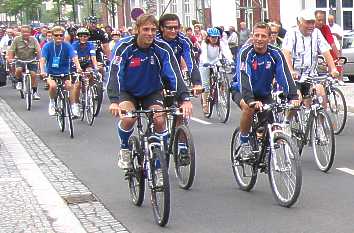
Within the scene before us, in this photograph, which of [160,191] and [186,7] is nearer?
[160,191]

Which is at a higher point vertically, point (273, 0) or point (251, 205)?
point (273, 0)

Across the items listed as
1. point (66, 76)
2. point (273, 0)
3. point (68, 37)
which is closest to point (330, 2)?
point (273, 0)

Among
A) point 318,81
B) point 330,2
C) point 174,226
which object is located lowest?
point 174,226

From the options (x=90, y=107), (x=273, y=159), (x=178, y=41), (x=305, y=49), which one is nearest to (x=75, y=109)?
(x=90, y=107)

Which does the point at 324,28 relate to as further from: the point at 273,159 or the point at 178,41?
the point at 273,159

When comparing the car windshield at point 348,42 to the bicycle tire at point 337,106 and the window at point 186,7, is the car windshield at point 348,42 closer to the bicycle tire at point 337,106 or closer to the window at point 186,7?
the bicycle tire at point 337,106

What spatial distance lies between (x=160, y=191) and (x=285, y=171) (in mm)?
1213

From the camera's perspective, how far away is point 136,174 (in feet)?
22.4

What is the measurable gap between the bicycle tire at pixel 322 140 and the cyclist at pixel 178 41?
4.73 feet

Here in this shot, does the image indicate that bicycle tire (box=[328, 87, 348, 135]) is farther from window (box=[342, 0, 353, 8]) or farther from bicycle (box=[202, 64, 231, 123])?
window (box=[342, 0, 353, 8])

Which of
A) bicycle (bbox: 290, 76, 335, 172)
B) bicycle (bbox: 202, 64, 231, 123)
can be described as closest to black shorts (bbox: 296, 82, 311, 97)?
bicycle (bbox: 290, 76, 335, 172)

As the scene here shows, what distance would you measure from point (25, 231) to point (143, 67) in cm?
190

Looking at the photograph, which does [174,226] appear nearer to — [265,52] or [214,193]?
[214,193]

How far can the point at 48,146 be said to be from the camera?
10992mm
